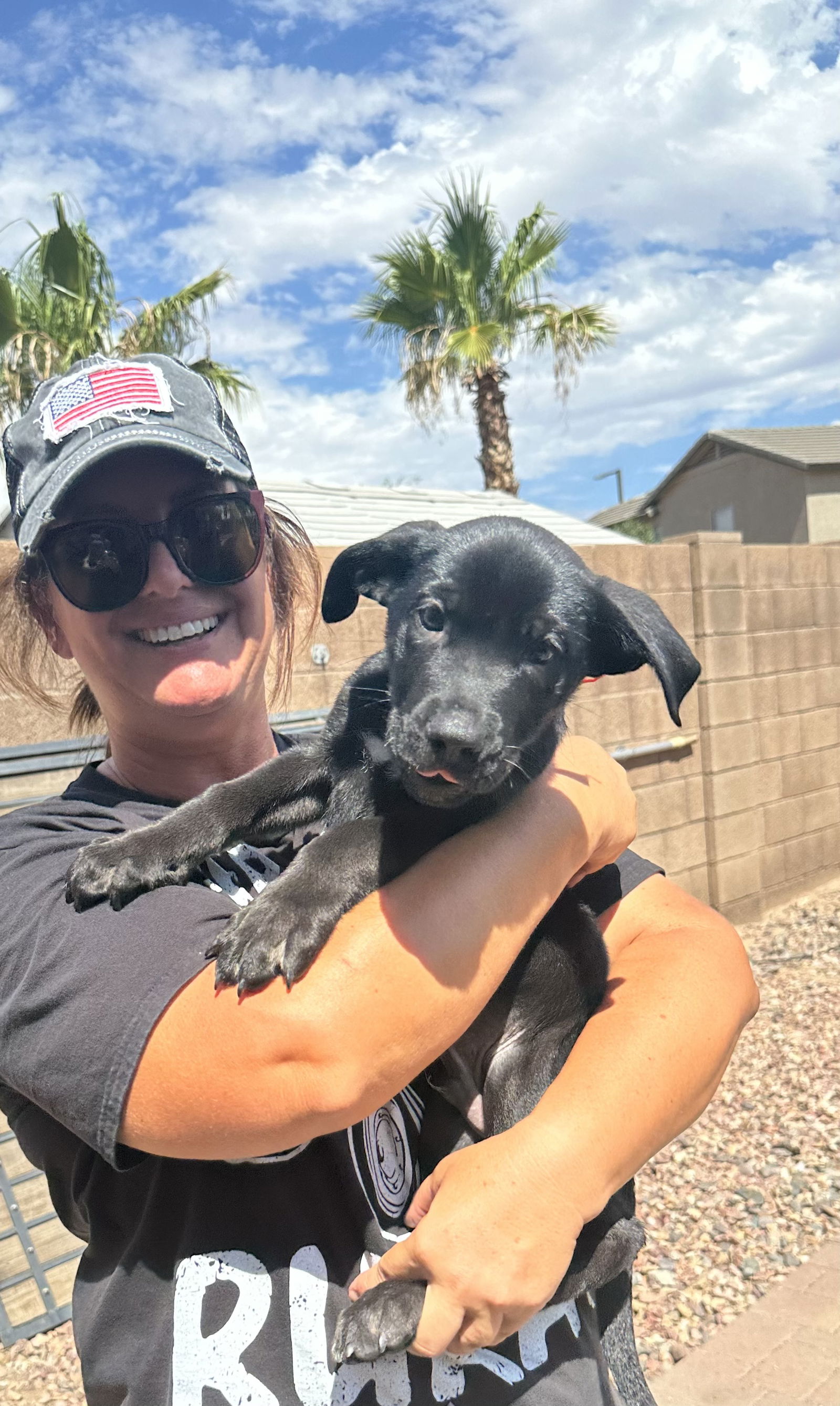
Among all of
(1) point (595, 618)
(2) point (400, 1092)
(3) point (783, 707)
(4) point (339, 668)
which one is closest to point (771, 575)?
(3) point (783, 707)

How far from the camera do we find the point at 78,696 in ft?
7.06

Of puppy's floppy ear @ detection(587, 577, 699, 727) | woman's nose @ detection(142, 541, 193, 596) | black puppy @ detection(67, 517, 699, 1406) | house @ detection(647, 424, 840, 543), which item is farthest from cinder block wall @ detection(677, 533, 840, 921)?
house @ detection(647, 424, 840, 543)

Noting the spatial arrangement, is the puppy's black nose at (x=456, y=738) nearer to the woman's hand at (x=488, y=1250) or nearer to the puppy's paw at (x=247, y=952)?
the puppy's paw at (x=247, y=952)

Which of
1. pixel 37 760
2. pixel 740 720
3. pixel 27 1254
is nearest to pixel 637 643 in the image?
pixel 37 760

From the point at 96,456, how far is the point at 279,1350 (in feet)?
3.97

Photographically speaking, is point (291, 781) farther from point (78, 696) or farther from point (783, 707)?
point (783, 707)

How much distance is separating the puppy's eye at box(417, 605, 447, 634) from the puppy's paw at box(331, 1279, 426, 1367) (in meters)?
0.99

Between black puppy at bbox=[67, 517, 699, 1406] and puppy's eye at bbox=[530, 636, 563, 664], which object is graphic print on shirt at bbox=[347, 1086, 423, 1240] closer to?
black puppy at bbox=[67, 517, 699, 1406]

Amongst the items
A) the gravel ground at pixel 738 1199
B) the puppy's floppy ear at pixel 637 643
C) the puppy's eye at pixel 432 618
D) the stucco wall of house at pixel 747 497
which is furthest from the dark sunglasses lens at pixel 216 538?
the stucco wall of house at pixel 747 497

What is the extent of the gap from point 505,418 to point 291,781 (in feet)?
43.1

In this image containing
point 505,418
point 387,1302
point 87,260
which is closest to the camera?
point 387,1302

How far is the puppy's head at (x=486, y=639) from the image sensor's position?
1607mm

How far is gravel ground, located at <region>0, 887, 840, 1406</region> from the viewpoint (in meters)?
3.62

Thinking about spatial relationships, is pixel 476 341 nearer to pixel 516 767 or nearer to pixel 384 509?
pixel 384 509
